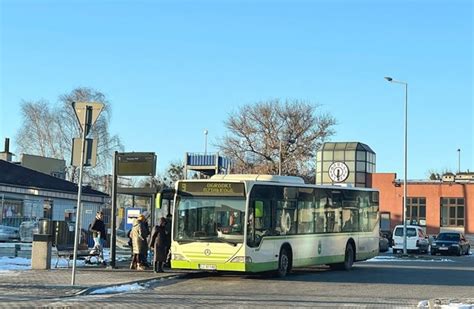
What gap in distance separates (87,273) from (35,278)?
199 cm

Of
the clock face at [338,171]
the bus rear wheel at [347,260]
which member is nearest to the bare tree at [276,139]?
the clock face at [338,171]

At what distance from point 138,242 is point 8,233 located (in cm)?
1814

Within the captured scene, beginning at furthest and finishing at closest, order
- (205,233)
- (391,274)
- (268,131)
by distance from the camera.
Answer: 1. (268,131)
2. (391,274)
3. (205,233)

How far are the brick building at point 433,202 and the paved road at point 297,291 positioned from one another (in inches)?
1637

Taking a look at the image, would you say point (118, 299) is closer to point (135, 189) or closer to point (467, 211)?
point (135, 189)

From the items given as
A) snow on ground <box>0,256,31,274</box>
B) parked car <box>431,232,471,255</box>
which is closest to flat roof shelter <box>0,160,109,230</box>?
snow on ground <box>0,256,31,274</box>

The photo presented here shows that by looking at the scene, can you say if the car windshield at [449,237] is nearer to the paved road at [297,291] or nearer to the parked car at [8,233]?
the paved road at [297,291]

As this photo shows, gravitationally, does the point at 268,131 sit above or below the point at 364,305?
above

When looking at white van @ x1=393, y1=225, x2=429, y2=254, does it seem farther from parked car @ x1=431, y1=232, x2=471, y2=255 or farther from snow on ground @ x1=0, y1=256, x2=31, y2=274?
snow on ground @ x1=0, y1=256, x2=31, y2=274

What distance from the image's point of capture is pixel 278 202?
20.1 meters

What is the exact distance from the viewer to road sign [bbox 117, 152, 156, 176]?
21.5 metres

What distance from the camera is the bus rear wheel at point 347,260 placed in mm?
24020

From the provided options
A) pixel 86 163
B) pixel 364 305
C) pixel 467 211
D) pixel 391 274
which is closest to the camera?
pixel 364 305

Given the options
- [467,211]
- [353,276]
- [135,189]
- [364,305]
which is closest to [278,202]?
[353,276]
